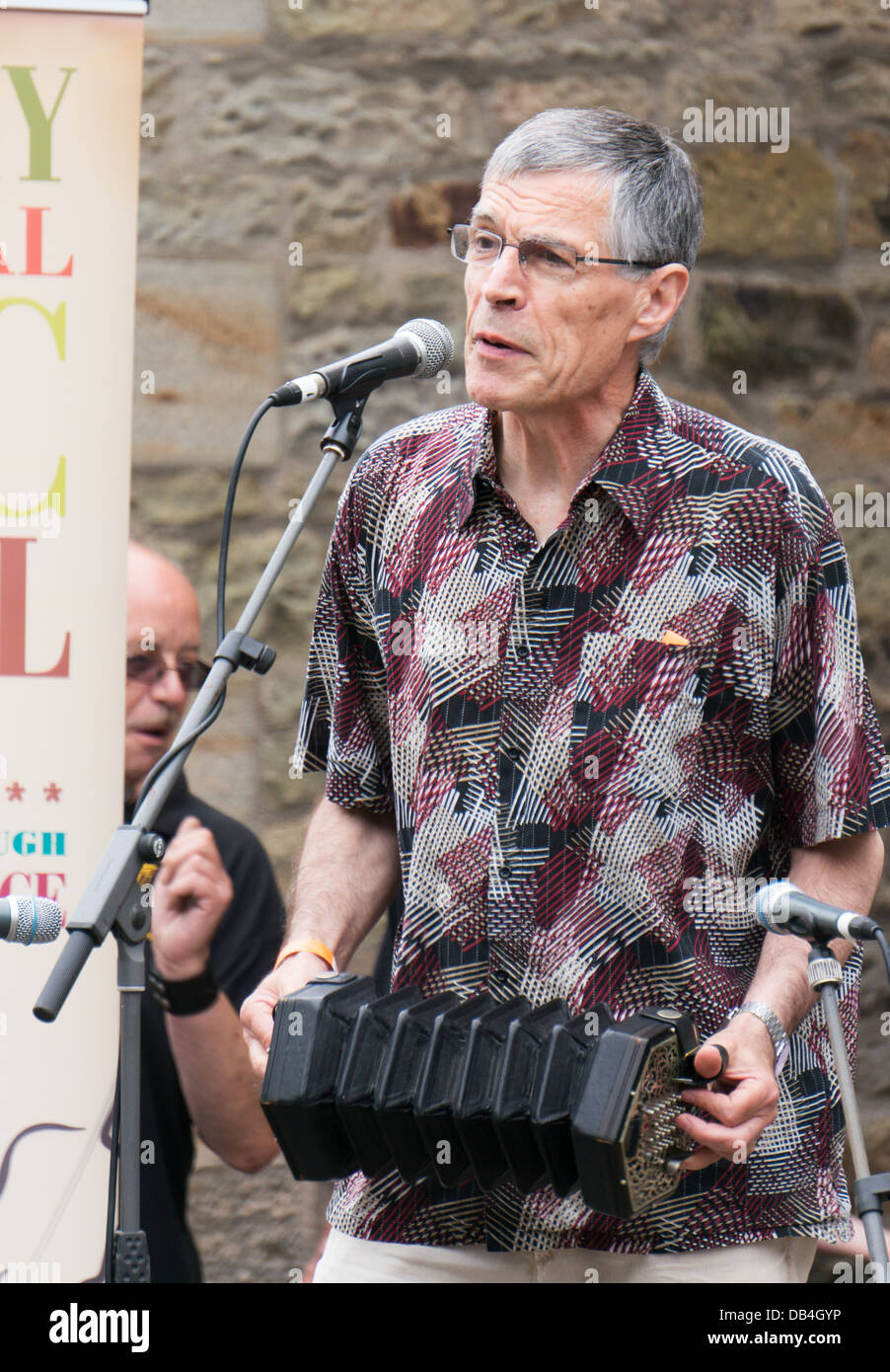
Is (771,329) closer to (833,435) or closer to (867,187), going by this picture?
(833,435)

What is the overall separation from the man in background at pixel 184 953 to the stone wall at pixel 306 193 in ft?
0.86

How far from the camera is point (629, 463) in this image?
213cm

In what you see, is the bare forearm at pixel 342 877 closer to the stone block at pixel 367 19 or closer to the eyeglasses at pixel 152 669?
the eyeglasses at pixel 152 669

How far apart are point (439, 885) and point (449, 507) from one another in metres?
0.49

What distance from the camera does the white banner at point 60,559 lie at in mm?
3268

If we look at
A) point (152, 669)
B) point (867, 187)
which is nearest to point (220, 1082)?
point (152, 669)

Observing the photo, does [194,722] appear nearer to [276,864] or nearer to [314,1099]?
[314,1099]

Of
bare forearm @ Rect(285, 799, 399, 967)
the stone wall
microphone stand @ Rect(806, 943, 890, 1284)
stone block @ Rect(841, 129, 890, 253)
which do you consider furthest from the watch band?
stone block @ Rect(841, 129, 890, 253)

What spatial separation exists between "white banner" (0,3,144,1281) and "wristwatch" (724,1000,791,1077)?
168 cm

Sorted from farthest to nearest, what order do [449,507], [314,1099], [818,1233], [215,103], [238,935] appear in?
[215,103], [238,935], [449,507], [818,1233], [314,1099]

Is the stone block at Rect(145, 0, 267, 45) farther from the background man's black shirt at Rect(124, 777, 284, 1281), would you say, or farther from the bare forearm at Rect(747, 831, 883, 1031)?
the bare forearm at Rect(747, 831, 883, 1031)

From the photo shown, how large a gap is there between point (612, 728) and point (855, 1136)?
597 millimetres

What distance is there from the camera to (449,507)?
222cm

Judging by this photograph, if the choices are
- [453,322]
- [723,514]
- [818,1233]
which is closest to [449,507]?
[723,514]
